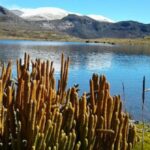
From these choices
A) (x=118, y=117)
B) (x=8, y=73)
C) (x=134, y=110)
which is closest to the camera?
(x=118, y=117)

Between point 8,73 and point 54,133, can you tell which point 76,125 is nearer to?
point 54,133

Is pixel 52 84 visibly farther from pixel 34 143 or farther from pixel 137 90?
pixel 137 90

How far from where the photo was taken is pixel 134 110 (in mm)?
37250

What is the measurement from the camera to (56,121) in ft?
24.9

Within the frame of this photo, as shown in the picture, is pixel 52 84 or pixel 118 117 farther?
pixel 52 84

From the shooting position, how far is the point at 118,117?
860 cm

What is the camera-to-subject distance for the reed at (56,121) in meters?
7.48

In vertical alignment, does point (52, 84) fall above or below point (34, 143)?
above

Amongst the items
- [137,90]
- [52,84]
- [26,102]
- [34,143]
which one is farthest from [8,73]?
[137,90]

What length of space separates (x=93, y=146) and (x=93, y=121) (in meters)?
Result: 0.69

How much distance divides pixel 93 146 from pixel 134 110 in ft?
96.2

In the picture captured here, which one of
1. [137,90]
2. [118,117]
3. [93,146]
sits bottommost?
[137,90]

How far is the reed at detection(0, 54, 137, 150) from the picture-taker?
7484mm

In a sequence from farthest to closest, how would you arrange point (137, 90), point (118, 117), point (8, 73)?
1. point (137, 90)
2. point (8, 73)
3. point (118, 117)
